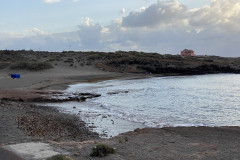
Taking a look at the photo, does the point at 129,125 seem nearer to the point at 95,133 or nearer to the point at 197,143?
the point at 95,133

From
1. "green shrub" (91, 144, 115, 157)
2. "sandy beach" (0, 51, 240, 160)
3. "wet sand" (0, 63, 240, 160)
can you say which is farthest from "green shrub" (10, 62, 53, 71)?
"green shrub" (91, 144, 115, 157)

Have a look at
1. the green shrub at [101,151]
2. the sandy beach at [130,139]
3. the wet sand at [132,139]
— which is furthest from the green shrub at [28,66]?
the green shrub at [101,151]

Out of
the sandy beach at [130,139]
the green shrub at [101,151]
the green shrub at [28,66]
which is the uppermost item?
the green shrub at [28,66]

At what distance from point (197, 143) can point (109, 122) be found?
540cm

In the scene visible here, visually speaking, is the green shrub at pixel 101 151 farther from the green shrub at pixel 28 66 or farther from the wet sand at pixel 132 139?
the green shrub at pixel 28 66

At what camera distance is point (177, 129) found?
11.0 metres

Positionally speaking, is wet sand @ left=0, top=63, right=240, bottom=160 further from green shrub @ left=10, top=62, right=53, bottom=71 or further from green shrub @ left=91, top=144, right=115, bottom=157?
green shrub @ left=10, top=62, right=53, bottom=71

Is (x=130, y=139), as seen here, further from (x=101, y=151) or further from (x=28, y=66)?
(x=28, y=66)

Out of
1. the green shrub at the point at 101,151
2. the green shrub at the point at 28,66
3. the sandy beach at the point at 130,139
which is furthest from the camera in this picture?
the green shrub at the point at 28,66

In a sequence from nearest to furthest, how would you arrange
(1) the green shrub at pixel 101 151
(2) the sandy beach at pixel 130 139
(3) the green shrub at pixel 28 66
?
(1) the green shrub at pixel 101 151
(2) the sandy beach at pixel 130 139
(3) the green shrub at pixel 28 66

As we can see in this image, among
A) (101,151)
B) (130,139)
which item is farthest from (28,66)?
(101,151)

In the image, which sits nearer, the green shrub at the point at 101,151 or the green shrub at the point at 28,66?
the green shrub at the point at 101,151

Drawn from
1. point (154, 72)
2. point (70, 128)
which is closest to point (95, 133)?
point (70, 128)

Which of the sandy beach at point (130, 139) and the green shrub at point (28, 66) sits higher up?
the green shrub at point (28, 66)
